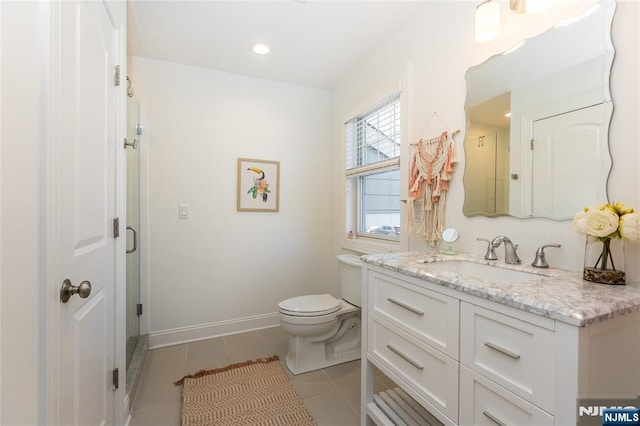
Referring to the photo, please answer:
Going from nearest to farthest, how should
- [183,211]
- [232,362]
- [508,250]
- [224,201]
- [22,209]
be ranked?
[22,209] → [508,250] → [232,362] → [183,211] → [224,201]

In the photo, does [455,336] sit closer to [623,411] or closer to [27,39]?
[623,411]

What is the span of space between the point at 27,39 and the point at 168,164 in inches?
74.4

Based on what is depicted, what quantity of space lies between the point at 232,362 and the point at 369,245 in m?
1.40

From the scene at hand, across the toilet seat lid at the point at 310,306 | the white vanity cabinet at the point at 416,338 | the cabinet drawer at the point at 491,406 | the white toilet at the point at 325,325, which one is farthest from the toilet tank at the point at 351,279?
the cabinet drawer at the point at 491,406

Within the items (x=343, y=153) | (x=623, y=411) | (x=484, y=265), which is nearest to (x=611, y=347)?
(x=623, y=411)

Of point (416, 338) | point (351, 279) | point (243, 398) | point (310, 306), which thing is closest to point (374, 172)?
point (351, 279)

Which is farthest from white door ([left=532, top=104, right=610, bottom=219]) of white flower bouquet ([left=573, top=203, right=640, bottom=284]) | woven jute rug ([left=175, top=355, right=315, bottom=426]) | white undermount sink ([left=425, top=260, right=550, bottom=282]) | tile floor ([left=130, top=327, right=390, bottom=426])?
woven jute rug ([left=175, top=355, right=315, bottom=426])

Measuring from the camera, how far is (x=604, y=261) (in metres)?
0.97

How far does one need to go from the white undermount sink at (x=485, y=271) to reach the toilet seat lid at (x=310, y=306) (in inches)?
35.7

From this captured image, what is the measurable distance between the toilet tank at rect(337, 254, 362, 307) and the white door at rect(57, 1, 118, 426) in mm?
1506

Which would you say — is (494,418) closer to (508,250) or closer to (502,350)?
(502,350)

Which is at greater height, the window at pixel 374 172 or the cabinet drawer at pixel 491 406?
the window at pixel 374 172

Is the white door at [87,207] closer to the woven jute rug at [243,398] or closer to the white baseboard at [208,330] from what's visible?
the woven jute rug at [243,398]

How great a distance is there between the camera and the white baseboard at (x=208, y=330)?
2.44m
